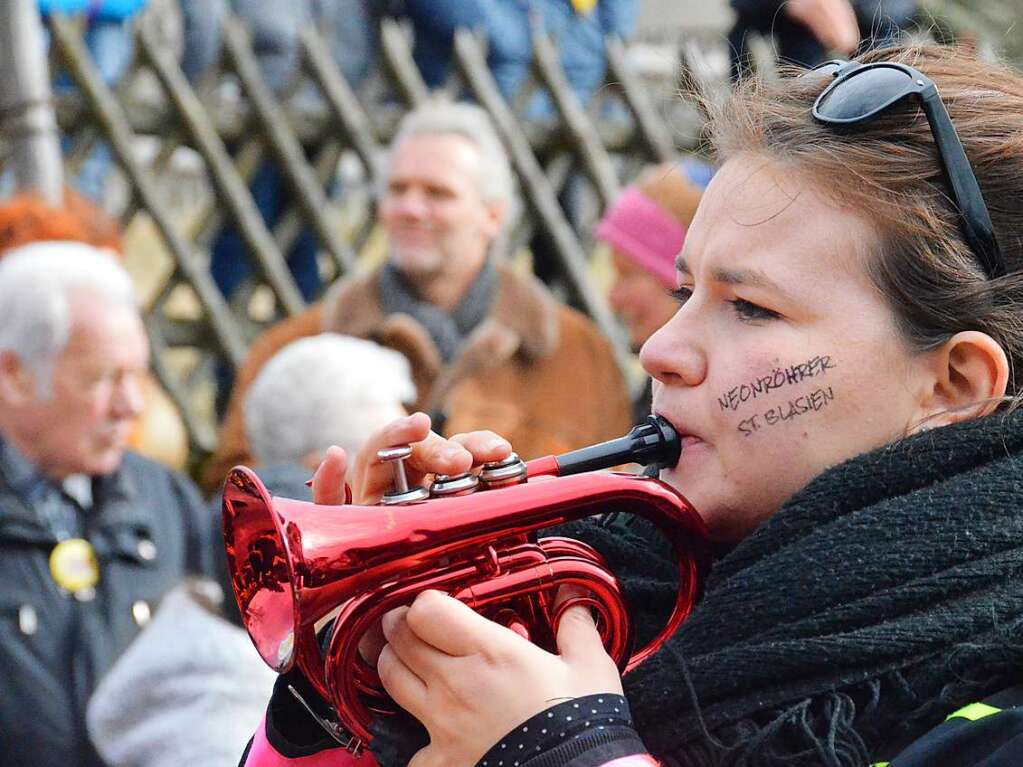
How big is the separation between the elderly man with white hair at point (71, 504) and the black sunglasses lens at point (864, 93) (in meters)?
2.26

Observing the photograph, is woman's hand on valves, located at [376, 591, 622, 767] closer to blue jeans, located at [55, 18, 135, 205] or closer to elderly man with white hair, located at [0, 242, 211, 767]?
elderly man with white hair, located at [0, 242, 211, 767]

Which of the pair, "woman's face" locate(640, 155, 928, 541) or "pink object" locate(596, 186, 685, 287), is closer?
"woman's face" locate(640, 155, 928, 541)

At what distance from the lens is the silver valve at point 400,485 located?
5.09ft

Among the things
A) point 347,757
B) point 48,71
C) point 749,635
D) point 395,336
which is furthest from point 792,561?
point 48,71

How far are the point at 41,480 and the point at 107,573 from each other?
0.29m

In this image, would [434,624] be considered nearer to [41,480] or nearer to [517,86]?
[41,480]

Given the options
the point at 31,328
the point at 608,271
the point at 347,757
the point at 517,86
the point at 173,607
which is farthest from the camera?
the point at 608,271

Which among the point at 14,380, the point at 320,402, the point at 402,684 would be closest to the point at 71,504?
the point at 14,380

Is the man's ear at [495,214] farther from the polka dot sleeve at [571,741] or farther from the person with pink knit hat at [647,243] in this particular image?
the polka dot sleeve at [571,741]

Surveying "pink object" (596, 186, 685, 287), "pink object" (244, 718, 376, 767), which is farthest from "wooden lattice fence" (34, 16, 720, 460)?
"pink object" (244, 718, 376, 767)

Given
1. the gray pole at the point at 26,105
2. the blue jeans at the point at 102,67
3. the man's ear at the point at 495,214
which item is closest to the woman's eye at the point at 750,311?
the man's ear at the point at 495,214

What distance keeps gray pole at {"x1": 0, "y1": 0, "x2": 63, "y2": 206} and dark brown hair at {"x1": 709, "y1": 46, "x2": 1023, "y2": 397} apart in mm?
3764

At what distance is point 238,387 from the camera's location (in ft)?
15.2

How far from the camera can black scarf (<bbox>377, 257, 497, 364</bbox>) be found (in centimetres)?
467
